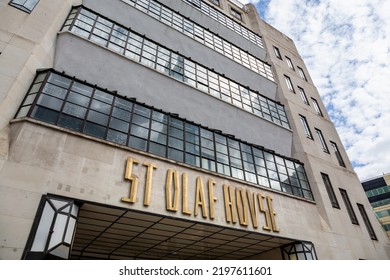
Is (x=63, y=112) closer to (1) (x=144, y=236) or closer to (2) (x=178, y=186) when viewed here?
(2) (x=178, y=186)

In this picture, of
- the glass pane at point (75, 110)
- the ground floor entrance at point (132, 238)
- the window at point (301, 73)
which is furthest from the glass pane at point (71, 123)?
the window at point (301, 73)

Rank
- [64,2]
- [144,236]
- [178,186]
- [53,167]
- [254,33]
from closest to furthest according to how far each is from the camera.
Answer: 1. [53,167]
2. [178,186]
3. [144,236]
4. [64,2]
5. [254,33]

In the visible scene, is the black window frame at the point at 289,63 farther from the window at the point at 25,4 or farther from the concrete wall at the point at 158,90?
the window at the point at 25,4

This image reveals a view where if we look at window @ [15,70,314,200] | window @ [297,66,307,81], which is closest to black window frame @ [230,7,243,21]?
window @ [297,66,307,81]

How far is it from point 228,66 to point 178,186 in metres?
13.9

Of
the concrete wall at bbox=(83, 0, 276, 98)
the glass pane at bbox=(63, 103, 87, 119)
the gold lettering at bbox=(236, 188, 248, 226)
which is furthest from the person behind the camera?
the concrete wall at bbox=(83, 0, 276, 98)

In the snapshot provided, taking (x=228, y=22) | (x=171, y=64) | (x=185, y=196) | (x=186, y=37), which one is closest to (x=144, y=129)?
(x=185, y=196)

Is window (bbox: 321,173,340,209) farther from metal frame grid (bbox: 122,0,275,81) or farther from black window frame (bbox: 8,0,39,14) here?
black window frame (bbox: 8,0,39,14)

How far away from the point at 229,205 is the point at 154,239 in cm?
426

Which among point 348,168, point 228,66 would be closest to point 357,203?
point 348,168

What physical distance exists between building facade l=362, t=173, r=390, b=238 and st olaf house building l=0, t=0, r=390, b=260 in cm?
6197

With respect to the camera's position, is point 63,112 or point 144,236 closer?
point 63,112

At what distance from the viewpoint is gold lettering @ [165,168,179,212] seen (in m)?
10.7

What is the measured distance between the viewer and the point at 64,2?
14.6 meters
